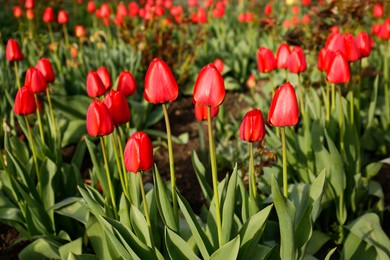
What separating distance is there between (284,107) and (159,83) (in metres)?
0.47

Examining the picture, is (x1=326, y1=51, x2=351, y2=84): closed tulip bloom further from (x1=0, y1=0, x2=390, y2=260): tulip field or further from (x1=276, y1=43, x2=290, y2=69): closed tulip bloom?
(x1=276, y1=43, x2=290, y2=69): closed tulip bloom

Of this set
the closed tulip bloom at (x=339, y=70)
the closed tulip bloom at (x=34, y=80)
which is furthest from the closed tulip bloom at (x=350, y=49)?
the closed tulip bloom at (x=34, y=80)

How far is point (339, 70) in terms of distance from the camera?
258 centimetres

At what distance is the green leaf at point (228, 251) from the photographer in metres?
1.89

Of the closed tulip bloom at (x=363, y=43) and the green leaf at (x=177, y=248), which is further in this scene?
the closed tulip bloom at (x=363, y=43)

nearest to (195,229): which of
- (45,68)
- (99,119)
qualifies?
(99,119)

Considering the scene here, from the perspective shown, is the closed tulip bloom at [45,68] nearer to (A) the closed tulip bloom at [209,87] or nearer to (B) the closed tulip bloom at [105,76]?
(B) the closed tulip bloom at [105,76]

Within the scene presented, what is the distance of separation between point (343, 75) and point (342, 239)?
91 cm

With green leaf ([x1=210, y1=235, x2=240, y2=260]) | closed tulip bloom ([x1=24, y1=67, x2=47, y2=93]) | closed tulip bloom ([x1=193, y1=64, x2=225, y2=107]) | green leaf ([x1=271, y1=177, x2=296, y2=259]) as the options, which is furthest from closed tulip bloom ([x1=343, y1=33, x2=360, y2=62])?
closed tulip bloom ([x1=24, y1=67, x2=47, y2=93])

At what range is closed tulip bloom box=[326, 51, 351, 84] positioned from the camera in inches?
101

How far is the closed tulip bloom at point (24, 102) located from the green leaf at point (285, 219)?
138 centimetres

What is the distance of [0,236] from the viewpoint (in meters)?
3.19

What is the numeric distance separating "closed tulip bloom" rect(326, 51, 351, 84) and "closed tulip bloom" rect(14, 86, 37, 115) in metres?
1.53

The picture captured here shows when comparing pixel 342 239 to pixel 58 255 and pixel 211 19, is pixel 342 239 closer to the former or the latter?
pixel 58 255
